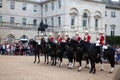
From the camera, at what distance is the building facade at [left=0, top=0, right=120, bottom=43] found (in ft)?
171

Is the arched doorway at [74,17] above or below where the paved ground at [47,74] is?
above

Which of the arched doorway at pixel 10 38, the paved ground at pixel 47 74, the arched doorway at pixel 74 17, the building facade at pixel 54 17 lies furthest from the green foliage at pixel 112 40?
the paved ground at pixel 47 74

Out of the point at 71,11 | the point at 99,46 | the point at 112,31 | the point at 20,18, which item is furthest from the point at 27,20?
the point at 99,46

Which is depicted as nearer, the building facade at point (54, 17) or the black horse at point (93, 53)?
the black horse at point (93, 53)

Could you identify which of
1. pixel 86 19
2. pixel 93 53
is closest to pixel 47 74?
pixel 93 53

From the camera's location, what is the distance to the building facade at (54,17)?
5206 centimetres

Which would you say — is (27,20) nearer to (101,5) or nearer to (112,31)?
(101,5)

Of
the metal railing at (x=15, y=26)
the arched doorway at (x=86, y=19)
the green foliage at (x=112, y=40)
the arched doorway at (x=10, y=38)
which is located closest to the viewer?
the metal railing at (x=15, y=26)

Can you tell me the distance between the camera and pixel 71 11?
54.4m

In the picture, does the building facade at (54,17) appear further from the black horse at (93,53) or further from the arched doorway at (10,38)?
the black horse at (93,53)

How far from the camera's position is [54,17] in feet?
189

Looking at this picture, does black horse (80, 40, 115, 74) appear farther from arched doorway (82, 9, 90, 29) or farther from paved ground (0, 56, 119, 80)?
arched doorway (82, 9, 90, 29)

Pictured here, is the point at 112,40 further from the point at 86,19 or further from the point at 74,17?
the point at 74,17

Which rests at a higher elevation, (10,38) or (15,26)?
(15,26)
